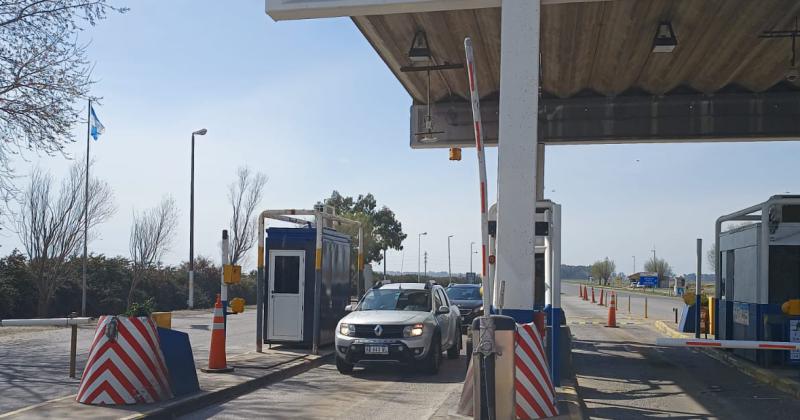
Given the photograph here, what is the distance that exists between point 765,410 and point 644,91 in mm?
8918

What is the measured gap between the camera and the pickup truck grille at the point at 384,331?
12.9 m

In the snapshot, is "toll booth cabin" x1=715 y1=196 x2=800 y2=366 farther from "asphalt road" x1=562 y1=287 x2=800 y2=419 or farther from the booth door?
the booth door

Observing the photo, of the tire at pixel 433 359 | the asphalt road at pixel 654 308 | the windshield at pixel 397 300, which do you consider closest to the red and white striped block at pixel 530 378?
the tire at pixel 433 359

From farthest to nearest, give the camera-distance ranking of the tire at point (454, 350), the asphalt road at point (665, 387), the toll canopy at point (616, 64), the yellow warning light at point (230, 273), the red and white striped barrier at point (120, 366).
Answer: the tire at point (454, 350), the yellow warning light at point (230, 273), the toll canopy at point (616, 64), the asphalt road at point (665, 387), the red and white striped barrier at point (120, 366)

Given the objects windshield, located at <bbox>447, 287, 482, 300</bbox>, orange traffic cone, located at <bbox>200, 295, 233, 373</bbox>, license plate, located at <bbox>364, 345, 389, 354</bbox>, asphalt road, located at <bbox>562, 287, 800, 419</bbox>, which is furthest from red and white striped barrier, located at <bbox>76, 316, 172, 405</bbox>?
windshield, located at <bbox>447, 287, 482, 300</bbox>

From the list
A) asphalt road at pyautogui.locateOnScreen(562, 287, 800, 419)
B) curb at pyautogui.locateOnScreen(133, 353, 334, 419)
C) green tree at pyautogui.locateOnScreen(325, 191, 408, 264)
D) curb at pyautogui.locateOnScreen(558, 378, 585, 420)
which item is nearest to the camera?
curb at pyautogui.locateOnScreen(558, 378, 585, 420)

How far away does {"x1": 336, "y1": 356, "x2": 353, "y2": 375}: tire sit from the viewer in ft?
43.0

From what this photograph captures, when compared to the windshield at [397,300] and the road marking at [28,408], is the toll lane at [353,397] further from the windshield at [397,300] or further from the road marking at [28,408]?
the road marking at [28,408]

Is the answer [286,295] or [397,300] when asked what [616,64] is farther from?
[286,295]

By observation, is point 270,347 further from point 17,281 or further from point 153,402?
point 17,281

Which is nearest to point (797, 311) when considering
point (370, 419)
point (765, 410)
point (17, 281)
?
point (765, 410)

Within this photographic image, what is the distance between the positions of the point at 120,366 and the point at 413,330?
16.9 ft

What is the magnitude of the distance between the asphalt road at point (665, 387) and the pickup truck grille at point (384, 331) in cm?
307

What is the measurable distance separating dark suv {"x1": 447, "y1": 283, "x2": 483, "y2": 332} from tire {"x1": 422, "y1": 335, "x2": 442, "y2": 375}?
727 centimetres
